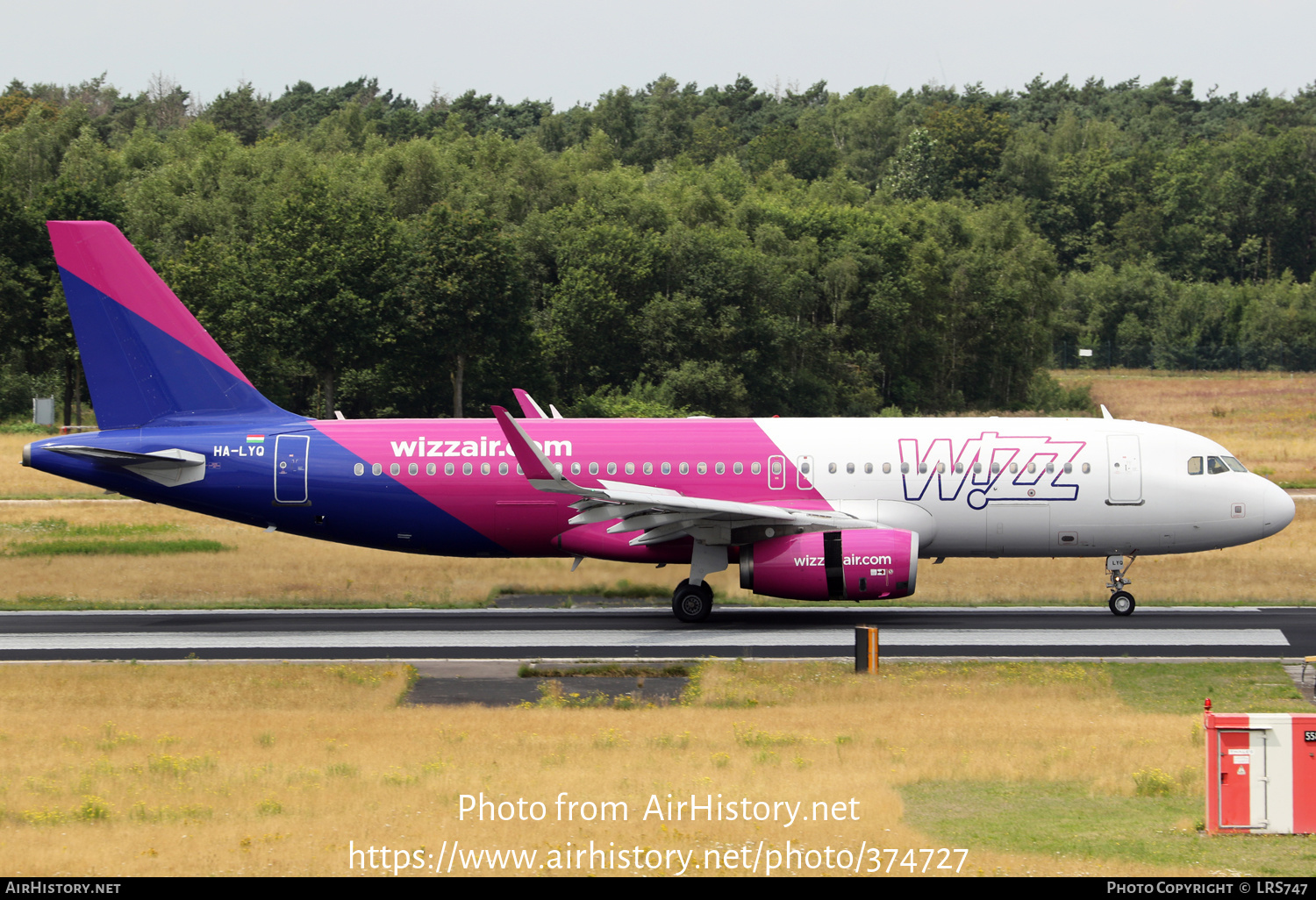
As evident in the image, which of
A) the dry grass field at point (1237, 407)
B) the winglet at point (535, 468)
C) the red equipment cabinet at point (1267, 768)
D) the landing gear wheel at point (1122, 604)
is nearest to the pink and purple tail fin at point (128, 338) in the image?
the winglet at point (535, 468)

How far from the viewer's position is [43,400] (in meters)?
84.1

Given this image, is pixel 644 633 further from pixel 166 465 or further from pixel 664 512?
pixel 166 465

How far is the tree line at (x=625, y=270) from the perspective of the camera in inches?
3132

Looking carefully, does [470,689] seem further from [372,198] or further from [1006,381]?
[1006,381]

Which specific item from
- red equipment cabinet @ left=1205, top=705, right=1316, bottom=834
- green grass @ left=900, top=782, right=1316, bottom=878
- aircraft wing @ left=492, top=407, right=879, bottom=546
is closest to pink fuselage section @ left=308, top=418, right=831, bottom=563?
aircraft wing @ left=492, top=407, right=879, bottom=546

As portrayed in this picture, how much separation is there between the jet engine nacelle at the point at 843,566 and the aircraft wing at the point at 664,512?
73 centimetres

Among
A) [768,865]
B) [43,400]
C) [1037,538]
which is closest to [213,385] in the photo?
[1037,538]

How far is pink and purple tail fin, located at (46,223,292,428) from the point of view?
3325 centimetres

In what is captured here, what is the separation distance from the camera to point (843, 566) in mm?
29562

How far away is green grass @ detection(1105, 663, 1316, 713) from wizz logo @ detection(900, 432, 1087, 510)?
6.60m

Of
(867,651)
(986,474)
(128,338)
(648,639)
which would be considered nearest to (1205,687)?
(867,651)

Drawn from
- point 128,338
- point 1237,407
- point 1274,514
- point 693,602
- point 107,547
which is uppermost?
point 1237,407

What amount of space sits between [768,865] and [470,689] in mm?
11960

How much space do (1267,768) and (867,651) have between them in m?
11.6
